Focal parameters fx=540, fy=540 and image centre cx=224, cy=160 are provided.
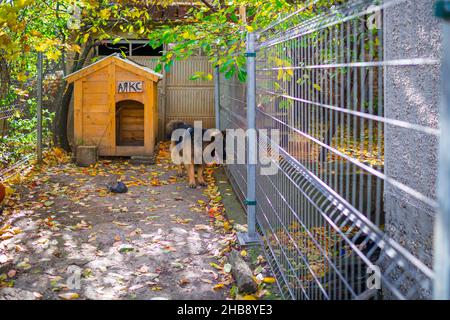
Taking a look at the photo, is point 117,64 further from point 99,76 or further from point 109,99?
point 109,99

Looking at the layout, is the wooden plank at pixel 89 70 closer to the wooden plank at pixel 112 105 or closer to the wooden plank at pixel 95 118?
the wooden plank at pixel 112 105

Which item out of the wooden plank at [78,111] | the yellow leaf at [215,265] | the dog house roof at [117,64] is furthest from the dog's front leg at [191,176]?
the yellow leaf at [215,265]

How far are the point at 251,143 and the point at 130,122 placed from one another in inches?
234

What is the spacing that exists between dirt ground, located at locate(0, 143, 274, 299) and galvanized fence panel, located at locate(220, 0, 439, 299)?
83 cm

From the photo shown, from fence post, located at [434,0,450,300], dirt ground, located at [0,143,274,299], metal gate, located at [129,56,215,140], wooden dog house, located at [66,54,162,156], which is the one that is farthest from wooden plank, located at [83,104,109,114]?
fence post, located at [434,0,450,300]

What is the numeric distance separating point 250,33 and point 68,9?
580 centimetres

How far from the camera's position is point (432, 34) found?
3301 mm

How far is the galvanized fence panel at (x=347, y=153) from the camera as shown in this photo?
7.27ft

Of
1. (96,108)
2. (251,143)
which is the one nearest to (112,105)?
(96,108)

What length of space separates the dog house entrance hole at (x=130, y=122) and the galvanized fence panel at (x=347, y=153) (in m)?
6.17

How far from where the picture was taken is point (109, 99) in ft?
32.3

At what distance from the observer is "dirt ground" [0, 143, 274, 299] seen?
4.27m
